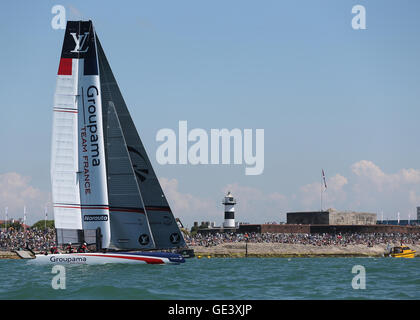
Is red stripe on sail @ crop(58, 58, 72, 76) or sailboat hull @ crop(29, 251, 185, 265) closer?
sailboat hull @ crop(29, 251, 185, 265)

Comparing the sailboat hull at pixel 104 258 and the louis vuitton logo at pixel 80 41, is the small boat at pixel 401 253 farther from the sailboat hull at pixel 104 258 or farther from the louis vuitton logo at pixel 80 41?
the louis vuitton logo at pixel 80 41

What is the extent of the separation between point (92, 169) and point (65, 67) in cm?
660

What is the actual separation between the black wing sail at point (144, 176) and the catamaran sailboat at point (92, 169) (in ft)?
0.31

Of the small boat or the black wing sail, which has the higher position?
the black wing sail

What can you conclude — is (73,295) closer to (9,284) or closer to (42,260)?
(9,284)

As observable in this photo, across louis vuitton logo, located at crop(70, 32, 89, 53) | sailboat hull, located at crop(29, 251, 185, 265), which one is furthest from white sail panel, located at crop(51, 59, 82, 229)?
sailboat hull, located at crop(29, 251, 185, 265)

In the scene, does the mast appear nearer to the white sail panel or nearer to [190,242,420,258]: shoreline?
the white sail panel

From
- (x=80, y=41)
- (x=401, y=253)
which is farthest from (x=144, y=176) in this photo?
(x=401, y=253)

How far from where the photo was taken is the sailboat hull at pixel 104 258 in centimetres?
3766

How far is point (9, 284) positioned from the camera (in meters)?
27.8

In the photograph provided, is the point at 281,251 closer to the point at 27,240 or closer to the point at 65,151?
the point at 27,240

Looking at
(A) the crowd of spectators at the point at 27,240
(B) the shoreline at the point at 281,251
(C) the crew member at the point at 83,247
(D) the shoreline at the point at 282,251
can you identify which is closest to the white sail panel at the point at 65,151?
(C) the crew member at the point at 83,247

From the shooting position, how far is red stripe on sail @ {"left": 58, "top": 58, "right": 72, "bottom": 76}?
38875 mm
